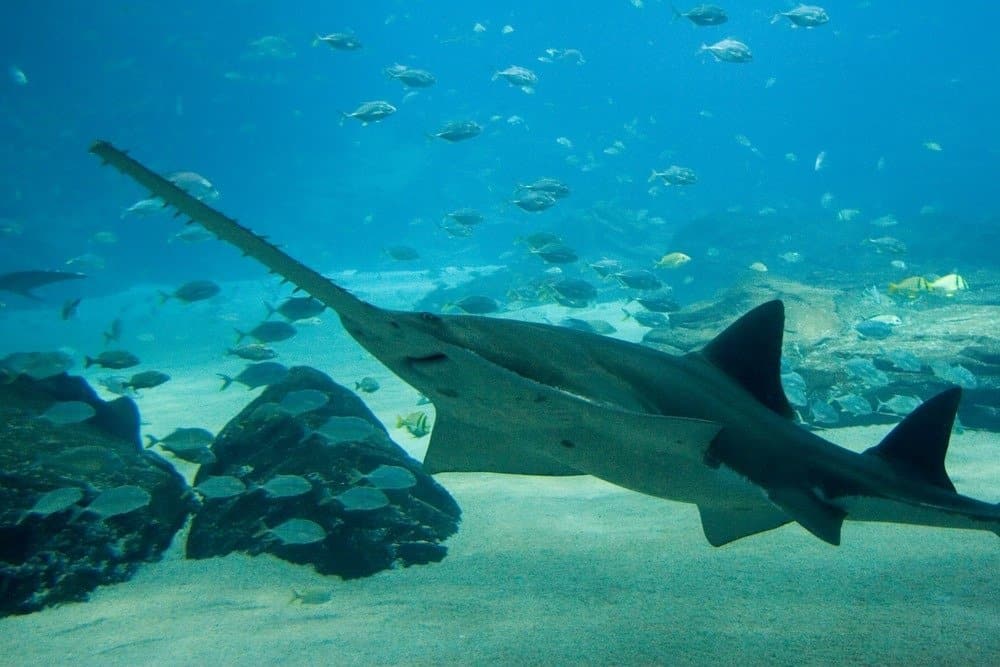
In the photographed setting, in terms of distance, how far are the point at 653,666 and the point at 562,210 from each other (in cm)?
4415

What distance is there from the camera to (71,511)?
12.6 ft

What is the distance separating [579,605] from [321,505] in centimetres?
213

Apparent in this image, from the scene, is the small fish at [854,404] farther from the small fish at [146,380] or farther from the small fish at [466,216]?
the small fish at [146,380]

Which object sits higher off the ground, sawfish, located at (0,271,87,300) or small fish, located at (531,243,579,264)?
small fish, located at (531,243,579,264)

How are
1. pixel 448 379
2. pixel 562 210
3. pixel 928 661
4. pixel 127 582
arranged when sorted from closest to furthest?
pixel 448 379 < pixel 928 661 < pixel 127 582 < pixel 562 210

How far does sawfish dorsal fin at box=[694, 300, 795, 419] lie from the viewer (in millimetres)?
2607

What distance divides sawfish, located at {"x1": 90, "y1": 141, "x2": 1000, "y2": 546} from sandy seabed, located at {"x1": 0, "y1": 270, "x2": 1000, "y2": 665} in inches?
19.0

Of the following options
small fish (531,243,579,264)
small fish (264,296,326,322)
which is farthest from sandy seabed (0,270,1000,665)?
small fish (531,243,579,264)

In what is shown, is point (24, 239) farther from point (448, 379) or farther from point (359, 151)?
point (448, 379)

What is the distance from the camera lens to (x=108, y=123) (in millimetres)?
33000

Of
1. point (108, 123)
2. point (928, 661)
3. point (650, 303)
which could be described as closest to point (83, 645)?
point (928, 661)

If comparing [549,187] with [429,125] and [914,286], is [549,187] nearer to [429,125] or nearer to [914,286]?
[914,286]

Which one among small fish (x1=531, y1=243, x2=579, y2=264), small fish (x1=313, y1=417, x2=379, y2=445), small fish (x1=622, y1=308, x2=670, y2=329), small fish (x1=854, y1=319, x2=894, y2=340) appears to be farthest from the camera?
small fish (x1=622, y1=308, x2=670, y2=329)

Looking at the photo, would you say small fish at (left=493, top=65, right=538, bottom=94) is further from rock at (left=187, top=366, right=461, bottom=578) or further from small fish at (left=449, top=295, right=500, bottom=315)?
rock at (left=187, top=366, right=461, bottom=578)
